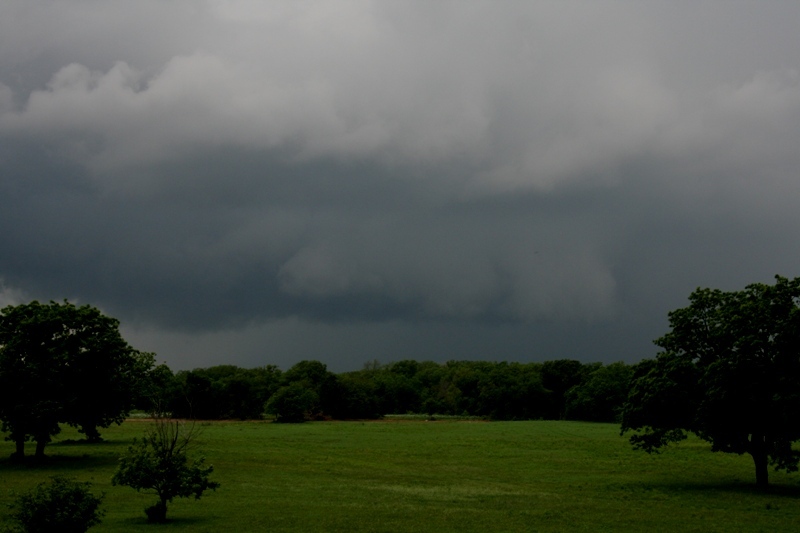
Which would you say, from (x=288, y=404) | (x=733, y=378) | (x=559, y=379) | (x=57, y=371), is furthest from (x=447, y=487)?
(x=559, y=379)

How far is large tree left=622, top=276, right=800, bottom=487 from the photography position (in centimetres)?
4569

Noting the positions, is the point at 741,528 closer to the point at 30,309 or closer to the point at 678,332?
the point at 678,332

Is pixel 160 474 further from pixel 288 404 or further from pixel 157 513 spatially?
pixel 288 404

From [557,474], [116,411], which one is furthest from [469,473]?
[116,411]

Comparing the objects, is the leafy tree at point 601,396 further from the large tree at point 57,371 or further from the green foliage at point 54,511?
the green foliage at point 54,511

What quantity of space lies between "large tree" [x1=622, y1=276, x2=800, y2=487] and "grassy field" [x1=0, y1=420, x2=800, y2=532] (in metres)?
3.46

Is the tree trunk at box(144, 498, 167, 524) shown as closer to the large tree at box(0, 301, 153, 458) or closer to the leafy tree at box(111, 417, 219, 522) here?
the leafy tree at box(111, 417, 219, 522)

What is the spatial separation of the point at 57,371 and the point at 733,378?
169ft

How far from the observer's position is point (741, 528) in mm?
33781

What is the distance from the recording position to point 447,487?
159 feet

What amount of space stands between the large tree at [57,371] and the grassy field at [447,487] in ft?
11.5

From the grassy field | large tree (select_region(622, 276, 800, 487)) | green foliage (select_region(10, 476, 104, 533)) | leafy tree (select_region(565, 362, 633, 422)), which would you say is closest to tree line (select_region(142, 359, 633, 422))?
leafy tree (select_region(565, 362, 633, 422))

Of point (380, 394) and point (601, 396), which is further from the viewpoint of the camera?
point (380, 394)

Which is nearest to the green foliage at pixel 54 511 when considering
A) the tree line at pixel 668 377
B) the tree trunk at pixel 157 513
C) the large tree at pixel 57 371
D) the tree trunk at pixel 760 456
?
the tree line at pixel 668 377
